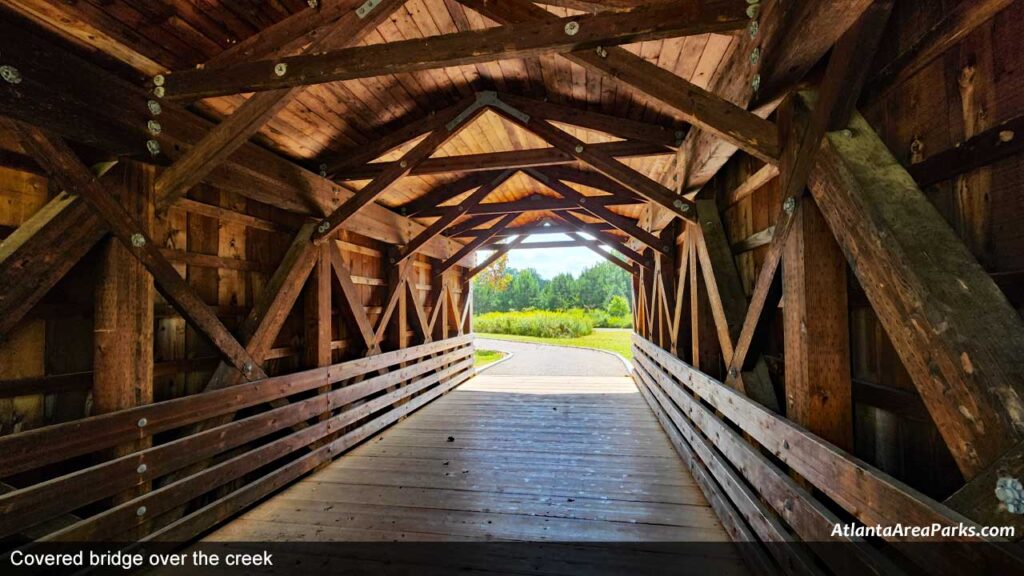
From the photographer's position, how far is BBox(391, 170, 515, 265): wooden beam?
5.08 meters

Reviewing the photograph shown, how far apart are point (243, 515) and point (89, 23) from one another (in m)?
3.10

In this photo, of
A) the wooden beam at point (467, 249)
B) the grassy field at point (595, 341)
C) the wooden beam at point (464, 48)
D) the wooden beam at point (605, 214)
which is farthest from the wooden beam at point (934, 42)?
the grassy field at point (595, 341)

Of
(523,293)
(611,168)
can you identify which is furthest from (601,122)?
(523,293)

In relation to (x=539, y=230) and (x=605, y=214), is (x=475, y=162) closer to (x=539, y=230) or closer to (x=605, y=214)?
(x=605, y=214)

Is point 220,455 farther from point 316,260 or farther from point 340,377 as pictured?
point 316,260

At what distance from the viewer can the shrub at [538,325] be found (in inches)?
861

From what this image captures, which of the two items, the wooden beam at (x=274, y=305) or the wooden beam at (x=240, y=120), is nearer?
the wooden beam at (x=240, y=120)

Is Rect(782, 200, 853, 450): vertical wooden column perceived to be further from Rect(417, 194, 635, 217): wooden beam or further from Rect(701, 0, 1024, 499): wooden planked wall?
Rect(417, 194, 635, 217): wooden beam

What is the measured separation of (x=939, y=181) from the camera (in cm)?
136

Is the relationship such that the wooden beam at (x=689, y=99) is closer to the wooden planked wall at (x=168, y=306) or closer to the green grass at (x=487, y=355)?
the wooden planked wall at (x=168, y=306)

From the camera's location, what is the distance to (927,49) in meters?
1.36

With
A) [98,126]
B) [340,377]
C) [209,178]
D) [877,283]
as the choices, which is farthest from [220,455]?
[877,283]

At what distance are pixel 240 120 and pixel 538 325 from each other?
20.7 meters

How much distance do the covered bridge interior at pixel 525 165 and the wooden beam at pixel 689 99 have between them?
0.01 metres
